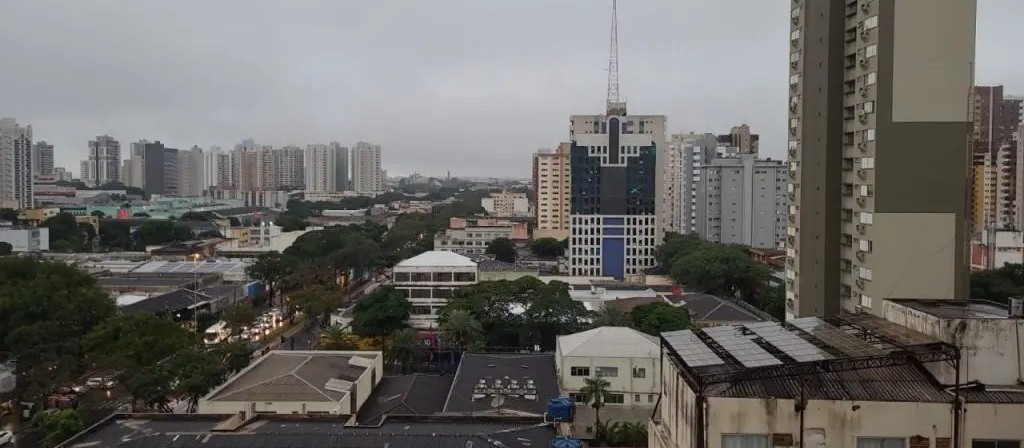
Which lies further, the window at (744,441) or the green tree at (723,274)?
the green tree at (723,274)

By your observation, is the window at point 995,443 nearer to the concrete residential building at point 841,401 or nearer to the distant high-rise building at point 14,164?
the concrete residential building at point 841,401

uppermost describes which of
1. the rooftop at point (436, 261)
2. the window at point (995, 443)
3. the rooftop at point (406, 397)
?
the window at point (995, 443)

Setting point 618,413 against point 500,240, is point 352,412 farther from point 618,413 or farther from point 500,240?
point 500,240

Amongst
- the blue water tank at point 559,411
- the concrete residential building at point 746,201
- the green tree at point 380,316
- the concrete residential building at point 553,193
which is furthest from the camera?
the concrete residential building at point 553,193

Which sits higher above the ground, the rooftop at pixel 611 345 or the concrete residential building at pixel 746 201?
the concrete residential building at pixel 746 201

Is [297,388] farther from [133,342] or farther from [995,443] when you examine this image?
[995,443]

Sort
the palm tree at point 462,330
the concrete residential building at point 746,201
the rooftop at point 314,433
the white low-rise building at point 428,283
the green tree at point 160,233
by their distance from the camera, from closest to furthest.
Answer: the rooftop at point 314,433
the palm tree at point 462,330
the white low-rise building at point 428,283
the concrete residential building at point 746,201
the green tree at point 160,233

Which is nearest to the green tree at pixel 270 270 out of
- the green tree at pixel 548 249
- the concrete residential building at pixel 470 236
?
the concrete residential building at pixel 470 236
